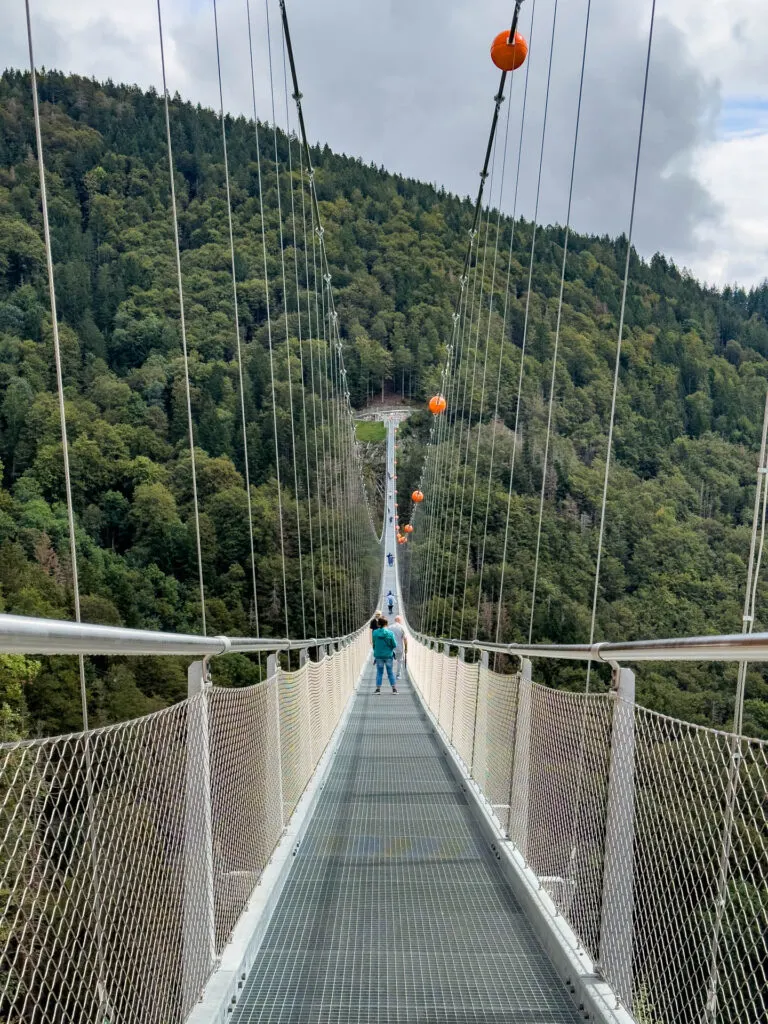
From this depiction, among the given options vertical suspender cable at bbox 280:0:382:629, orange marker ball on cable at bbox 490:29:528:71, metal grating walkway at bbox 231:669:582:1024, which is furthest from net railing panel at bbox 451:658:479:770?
vertical suspender cable at bbox 280:0:382:629

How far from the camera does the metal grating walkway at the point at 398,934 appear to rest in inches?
78.5

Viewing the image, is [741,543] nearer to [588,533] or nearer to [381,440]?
[588,533]

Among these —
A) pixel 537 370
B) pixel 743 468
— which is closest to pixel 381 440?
pixel 537 370

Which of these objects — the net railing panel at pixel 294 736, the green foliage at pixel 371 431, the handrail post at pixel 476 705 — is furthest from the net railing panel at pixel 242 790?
the green foliage at pixel 371 431

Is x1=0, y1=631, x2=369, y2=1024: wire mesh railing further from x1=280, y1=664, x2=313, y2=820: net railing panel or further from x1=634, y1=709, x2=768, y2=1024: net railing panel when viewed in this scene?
x1=634, y1=709, x2=768, y2=1024: net railing panel

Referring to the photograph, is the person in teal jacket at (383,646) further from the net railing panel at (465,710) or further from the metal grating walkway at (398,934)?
the metal grating walkway at (398,934)

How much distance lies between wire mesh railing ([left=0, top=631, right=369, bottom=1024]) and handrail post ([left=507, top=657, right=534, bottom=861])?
2.90 ft

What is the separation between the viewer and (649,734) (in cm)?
178

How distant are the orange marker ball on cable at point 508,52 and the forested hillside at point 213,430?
33.7 ft

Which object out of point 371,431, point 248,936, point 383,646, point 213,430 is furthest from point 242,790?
point 371,431

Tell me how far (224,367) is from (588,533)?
12043 mm

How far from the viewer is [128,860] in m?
1.56

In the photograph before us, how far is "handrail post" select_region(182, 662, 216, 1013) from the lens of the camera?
5.97 feet

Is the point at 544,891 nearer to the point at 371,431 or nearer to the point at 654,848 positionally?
the point at 654,848
